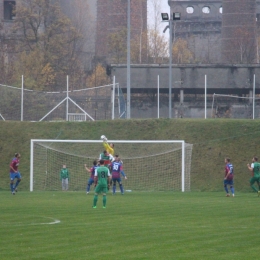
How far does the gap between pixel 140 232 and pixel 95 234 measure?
114 cm

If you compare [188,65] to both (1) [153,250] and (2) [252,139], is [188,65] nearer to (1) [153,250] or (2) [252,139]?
(2) [252,139]

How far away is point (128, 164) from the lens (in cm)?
4103

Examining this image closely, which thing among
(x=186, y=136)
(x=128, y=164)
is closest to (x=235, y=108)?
(x=186, y=136)

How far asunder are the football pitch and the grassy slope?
56.6ft

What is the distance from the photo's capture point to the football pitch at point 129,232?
41.2 feet

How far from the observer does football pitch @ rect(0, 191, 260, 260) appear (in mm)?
12555

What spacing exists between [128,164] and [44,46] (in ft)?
99.1

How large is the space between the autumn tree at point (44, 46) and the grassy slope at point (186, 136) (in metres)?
16.9

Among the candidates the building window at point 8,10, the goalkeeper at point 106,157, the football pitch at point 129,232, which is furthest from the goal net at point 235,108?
the building window at point 8,10

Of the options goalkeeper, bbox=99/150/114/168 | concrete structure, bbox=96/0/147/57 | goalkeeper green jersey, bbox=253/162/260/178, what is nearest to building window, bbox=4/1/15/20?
concrete structure, bbox=96/0/147/57

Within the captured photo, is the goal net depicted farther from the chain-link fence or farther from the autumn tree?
the autumn tree

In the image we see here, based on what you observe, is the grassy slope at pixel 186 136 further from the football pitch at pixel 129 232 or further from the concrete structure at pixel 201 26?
the concrete structure at pixel 201 26

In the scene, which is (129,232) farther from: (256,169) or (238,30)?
(238,30)

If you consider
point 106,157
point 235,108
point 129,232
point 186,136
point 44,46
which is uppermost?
point 44,46
